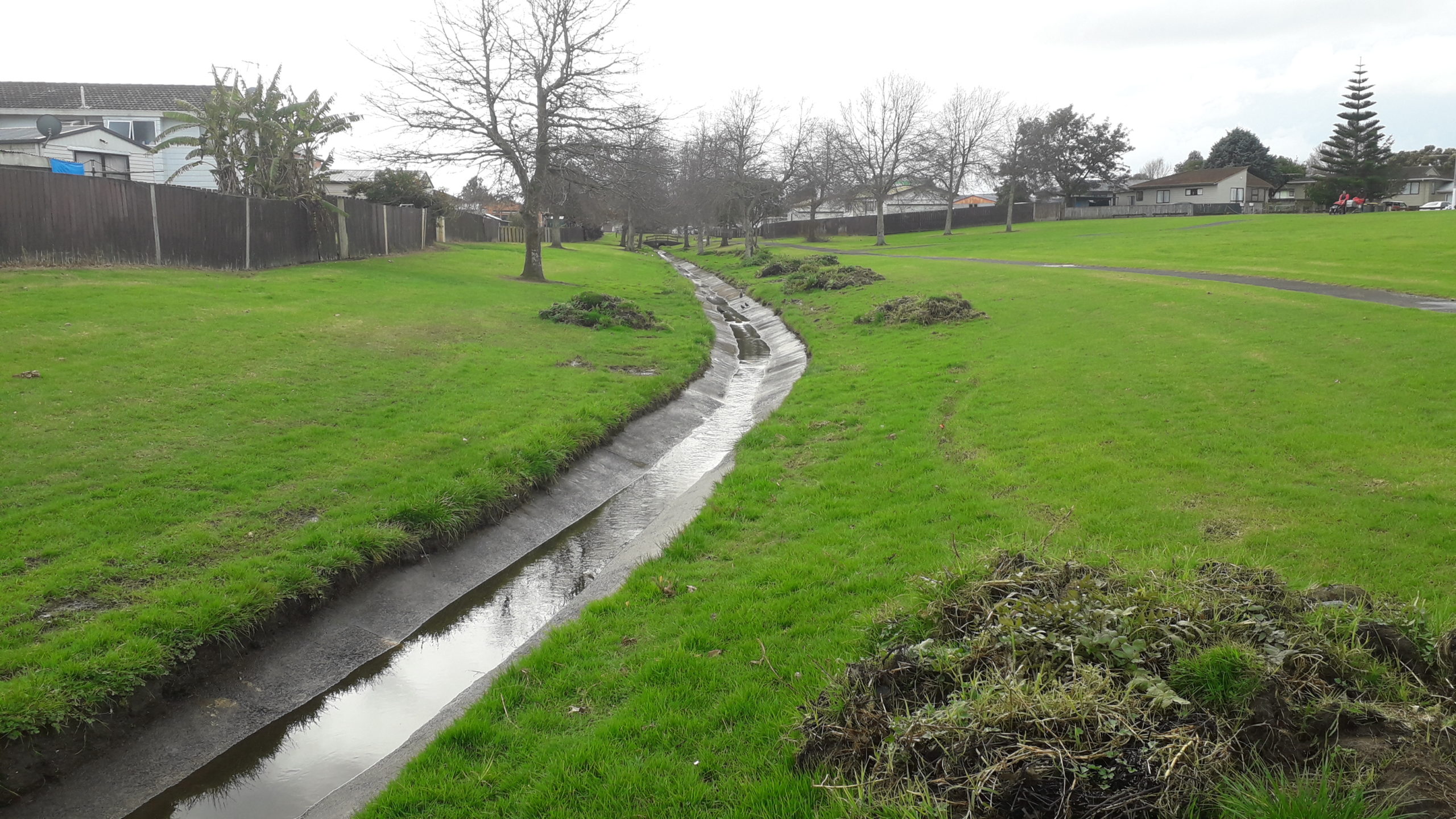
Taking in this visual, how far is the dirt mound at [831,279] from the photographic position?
32.5 m

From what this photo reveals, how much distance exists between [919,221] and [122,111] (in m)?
66.1

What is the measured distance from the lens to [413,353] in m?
16.3

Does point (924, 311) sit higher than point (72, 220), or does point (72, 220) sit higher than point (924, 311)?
point (72, 220)

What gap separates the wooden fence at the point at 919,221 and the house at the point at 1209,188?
16.9 metres

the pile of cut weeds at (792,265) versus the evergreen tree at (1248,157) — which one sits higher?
the evergreen tree at (1248,157)

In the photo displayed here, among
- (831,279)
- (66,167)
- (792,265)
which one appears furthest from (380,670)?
(66,167)

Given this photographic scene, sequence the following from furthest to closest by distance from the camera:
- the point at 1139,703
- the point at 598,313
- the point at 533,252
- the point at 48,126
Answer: the point at 48,126, the point at 533,252, the point at 598,313, the point at 1139,703

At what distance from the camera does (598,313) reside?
74.9ft

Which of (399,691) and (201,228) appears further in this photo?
(201,228)

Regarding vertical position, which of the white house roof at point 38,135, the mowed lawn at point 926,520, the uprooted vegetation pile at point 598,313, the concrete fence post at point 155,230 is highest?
the white house roof at point 38,135

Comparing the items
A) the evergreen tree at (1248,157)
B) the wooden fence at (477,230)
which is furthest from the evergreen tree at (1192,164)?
the wooden fence at (477,230)

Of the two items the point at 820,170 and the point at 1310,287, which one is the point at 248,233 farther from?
the point at 820,170

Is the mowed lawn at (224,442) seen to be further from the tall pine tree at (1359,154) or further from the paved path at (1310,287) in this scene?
the tall pine tree at (1359,154)

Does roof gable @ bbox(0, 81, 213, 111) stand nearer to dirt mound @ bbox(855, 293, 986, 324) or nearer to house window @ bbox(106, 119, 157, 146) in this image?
house window @ bbox(106, 119, 157, 146)
